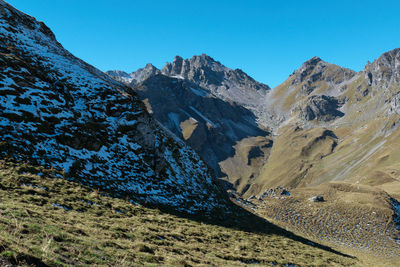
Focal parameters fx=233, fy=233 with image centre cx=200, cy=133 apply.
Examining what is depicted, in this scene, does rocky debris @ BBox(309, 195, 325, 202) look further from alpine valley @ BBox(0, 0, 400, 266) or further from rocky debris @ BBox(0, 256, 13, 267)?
rocky debris @ BBox(0, 256, 13, 267)

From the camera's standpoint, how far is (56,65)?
1529 inches

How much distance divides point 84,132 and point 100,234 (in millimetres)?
17996

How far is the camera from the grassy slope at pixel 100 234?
34.0ft

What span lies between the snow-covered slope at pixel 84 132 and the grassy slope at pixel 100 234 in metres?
3.55

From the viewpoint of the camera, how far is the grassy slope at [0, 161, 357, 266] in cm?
1036

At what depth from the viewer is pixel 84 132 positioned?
2884cm

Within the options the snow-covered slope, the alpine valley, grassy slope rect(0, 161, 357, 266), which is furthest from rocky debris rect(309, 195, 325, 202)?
grassy slope rect(0, 161, 357, 266)

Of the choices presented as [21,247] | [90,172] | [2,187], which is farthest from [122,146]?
[21,247]

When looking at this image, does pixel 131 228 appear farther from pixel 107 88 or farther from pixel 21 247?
pixel 107 88

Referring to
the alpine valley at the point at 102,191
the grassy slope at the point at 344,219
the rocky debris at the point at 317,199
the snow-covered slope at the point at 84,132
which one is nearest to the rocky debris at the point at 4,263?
the alpine valley at the point at 102,191

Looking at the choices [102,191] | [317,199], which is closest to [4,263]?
[102,191]

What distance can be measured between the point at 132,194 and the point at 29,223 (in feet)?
46.2

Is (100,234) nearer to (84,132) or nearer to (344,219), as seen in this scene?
(84,132)

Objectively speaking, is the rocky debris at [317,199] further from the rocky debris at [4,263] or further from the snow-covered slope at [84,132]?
the rocky debris at [4,263]
